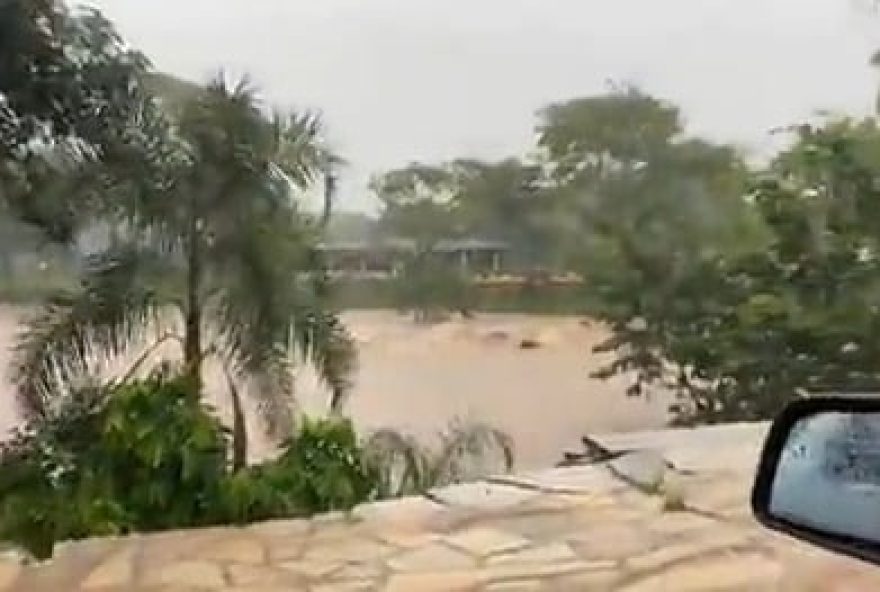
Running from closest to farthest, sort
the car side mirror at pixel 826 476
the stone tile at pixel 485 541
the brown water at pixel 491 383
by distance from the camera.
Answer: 1. the car side mirror at pixel 826 476
2. the stone tile at pixel 485 541
3. the brown water at pixel 491 383

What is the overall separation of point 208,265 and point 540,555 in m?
0.88

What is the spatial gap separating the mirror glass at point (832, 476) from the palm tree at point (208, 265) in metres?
2.06

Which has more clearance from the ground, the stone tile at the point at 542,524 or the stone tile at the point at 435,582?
the stone tile at the point at 542,524

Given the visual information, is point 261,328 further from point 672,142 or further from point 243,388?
point 672,142

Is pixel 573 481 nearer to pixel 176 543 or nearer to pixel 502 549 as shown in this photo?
pixel 502 549

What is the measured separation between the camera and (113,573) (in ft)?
9.26

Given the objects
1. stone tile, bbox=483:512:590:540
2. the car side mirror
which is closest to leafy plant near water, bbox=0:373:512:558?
stone tile, bbox=483:512:590:540

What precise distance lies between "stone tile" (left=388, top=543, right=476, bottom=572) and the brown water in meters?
0.38

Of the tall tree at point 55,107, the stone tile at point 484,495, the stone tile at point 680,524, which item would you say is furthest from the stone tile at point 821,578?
the tall tree at point 55,107

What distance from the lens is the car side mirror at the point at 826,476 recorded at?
924mm

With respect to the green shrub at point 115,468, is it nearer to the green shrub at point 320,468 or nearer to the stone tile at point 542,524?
the green shrub at point 320,468

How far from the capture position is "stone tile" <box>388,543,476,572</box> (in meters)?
2.86

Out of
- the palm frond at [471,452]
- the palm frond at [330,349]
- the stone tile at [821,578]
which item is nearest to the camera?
the stone tile at [821,578]

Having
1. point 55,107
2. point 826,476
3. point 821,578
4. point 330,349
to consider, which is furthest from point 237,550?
point 826,476
